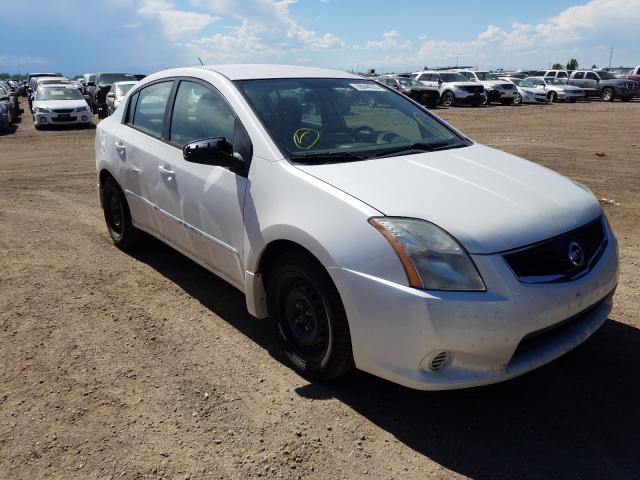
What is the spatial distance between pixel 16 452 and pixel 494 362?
231 cm

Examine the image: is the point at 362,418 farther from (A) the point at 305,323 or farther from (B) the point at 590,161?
(B) the point at 590,161

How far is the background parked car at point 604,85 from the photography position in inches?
1195

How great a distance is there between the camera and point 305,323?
318 centimetres

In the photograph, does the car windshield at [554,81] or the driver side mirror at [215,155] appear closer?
the driver side mirror at [215,155]

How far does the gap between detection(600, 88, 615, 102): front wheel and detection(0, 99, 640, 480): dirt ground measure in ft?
101

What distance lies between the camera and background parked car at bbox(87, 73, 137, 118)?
21359 mm

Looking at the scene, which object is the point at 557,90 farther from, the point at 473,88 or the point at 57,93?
the point at 57,93

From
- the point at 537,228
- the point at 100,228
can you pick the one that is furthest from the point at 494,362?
the point at 100,228

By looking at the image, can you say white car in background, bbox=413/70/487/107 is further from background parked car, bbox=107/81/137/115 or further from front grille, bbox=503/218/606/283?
front grille, bbox=503/218/606/283

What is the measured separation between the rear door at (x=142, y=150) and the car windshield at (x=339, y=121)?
3.39 feet

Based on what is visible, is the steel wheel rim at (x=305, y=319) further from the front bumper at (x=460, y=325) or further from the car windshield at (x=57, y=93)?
the car windshield at (x=57, y=93)

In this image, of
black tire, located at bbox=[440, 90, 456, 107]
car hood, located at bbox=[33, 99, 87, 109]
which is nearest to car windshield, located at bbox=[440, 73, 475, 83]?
black tire, located at bbox=[440, 90, 456, 107]

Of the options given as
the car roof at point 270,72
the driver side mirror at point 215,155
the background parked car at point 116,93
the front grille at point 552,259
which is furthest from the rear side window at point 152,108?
the background parked car at point 116,93

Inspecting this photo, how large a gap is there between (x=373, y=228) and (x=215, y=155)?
1223 mm
